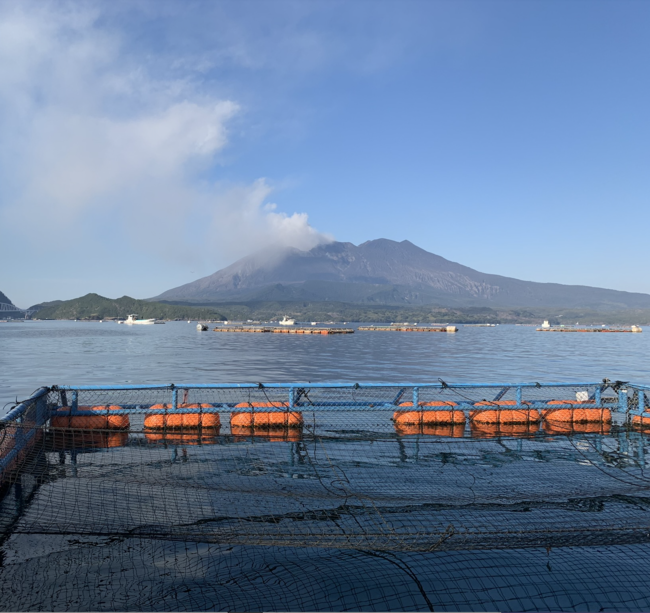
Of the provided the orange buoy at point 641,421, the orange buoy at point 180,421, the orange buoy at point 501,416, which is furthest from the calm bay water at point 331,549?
the orange buoy at point 501,416

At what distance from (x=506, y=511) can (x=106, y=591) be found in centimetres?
747

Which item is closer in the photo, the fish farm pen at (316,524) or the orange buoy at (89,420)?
the fish farm pen at (316,524)

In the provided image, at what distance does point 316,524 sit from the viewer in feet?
30.6

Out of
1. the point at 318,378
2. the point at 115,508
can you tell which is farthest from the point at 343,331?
the point at 115,508

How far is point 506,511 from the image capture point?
393 inches

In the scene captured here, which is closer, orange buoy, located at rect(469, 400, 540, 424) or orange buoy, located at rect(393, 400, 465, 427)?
orange buoy, located at rect(393, 400, 465, 427)

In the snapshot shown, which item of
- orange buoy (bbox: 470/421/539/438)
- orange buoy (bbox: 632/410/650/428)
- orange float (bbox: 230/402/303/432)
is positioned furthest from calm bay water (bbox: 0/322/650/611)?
A: orange buoy (bbox: 470/421/539/438)

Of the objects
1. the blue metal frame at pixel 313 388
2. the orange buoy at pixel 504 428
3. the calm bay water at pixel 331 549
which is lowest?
the orange buoy at pixel 504 428

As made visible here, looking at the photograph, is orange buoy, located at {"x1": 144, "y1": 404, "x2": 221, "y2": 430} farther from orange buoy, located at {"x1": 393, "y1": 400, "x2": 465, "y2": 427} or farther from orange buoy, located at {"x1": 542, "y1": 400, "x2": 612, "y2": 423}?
orange buoy, located at {"x1": 542, "y1": 400, "x2": 612, "y2": 423}

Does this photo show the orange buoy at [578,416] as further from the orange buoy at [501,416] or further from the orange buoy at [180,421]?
the orange buoy at [180,421]

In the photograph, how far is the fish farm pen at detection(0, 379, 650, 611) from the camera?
7.23 meters

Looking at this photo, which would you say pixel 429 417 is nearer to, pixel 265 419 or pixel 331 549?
pixel 265 419

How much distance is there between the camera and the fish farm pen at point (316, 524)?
7234 millimetres

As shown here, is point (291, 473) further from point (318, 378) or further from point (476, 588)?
point (318, 378)
